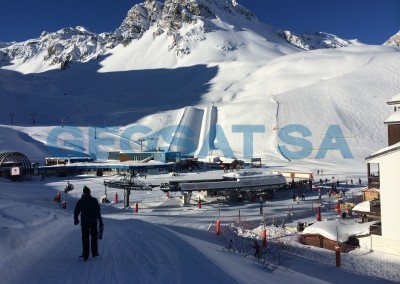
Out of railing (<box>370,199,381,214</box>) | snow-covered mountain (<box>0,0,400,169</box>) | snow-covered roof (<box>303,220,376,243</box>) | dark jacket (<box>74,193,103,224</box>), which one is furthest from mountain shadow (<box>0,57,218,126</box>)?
dark jacket (<box>74,193,103,224</box>)

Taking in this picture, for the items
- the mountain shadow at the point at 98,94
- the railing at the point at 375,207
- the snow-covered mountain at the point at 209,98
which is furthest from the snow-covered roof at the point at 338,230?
the mountain shadow at the point at 98,94

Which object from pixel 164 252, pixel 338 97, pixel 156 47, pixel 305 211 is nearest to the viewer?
pixel 164 252

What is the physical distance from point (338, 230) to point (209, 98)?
89261 millimetres

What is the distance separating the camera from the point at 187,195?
2462 centimetres

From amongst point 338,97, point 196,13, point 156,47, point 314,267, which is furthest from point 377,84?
point 196,13

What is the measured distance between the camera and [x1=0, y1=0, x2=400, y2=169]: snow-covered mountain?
6725 cm

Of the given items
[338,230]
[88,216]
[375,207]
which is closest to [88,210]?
[88,216]

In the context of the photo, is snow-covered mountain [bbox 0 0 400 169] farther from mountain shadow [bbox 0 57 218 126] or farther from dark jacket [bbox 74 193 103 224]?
dark jacket [bbox 74 193 103 224]

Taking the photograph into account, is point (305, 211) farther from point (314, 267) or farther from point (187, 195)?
point (314, 267)

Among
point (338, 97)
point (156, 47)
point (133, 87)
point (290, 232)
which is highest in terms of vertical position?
point (156, 47)

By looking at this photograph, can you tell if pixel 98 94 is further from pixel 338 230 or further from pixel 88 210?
pixel 88 210

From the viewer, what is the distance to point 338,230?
52.6ft

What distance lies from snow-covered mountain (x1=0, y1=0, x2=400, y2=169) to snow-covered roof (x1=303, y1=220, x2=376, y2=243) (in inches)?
1597

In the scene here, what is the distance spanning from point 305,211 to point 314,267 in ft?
38.5
